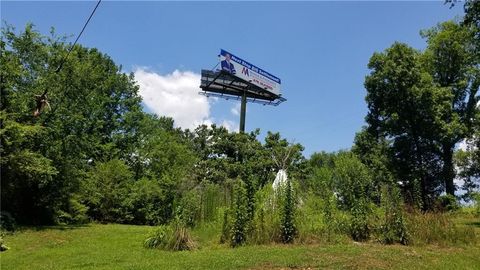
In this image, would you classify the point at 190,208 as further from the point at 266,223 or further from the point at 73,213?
the point at 73,213

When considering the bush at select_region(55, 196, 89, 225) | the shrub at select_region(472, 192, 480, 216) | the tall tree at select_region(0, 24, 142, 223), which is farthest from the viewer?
the bush at select_region(55, 196, 89, 225)

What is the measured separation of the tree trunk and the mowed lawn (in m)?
20.8

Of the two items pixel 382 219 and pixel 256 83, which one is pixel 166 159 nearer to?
pixel 256 83

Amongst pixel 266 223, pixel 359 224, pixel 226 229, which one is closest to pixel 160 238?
pixel 226 229

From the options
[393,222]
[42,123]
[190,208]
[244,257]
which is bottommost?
[244,257]

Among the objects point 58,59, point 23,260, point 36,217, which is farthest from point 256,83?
point 23,260

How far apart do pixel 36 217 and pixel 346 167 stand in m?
22.8

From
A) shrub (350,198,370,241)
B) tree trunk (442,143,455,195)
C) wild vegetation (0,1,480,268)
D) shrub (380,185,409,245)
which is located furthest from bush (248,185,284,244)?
tree trunk (442,143,455,195)

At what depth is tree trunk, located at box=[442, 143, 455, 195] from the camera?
108ft

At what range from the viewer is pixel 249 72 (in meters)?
45.8

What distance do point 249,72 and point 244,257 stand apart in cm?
3624

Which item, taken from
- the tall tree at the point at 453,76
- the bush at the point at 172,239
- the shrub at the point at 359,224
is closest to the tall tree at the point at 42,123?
the bush at the point at 172,239

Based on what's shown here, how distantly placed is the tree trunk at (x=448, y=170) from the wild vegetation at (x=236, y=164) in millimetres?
149

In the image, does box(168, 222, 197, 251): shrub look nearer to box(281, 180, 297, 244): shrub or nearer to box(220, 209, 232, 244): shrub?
box(220, 209, 232, 244): shrub
